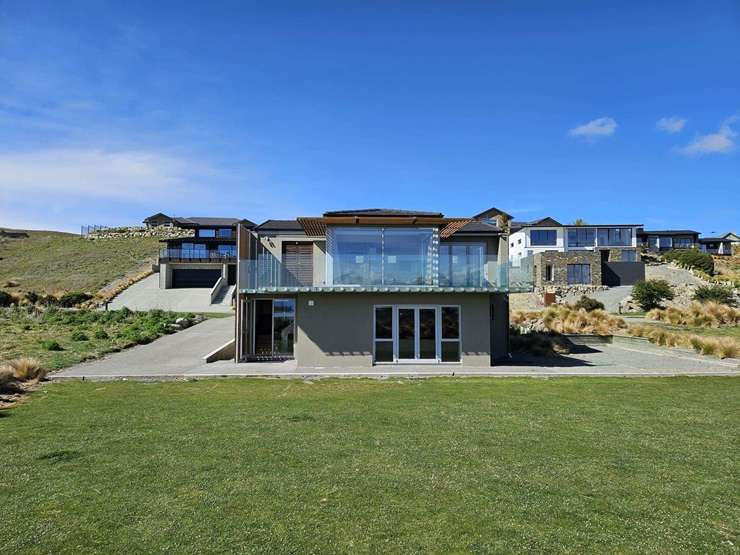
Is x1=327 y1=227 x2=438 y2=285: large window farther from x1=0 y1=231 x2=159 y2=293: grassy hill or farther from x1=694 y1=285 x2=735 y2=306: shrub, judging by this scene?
x1=0 y1=231 x2=159 y2=293: grassy hill

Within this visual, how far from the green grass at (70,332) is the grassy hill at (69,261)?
2098cm

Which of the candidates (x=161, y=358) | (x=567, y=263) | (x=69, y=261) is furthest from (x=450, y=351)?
(x=69, y=261)

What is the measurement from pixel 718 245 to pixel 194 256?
8237 centimetres

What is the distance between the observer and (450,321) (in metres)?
19.3

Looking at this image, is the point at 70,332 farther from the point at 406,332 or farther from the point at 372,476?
the point at 372,476

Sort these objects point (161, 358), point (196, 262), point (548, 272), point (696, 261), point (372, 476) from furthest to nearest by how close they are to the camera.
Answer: point (696, 261), point (196, 262), point (548, 272), point (161, 358), point (372, 476)

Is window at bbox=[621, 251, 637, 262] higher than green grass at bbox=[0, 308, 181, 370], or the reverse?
window at bbox=[621, 251, 637, 262]

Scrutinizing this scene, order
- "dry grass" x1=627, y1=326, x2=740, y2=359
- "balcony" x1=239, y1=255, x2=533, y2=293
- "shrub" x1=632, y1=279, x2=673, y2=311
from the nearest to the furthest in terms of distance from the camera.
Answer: "balcony" x1=239, y1=255, x2=533, y2=293 → "dry grass" x1=627, y1=326, x2=740, y2=359 → "shrub" x1=632, y1=279, x2=673, y2=311

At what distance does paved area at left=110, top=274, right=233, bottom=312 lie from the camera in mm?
45594

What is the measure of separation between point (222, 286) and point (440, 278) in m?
38.5

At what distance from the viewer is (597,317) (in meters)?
31.2

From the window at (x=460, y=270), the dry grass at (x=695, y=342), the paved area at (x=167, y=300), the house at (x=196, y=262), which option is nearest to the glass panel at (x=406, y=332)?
the window at (x=460, y=270)

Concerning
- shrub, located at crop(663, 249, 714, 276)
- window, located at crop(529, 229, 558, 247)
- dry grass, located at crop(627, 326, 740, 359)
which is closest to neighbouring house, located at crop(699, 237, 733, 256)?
shrub, located at crop(663, 249, 714, 276)

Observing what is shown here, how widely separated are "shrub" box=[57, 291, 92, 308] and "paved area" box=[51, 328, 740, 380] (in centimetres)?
2568
